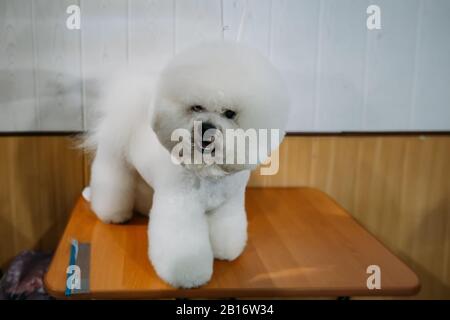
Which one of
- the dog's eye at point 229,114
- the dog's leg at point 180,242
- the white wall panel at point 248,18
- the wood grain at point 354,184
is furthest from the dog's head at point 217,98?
the wood grain at point 354,184

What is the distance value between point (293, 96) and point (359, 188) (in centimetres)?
35

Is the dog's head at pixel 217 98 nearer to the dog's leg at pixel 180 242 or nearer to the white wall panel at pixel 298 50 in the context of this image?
the dog's leg at pixel 180 242

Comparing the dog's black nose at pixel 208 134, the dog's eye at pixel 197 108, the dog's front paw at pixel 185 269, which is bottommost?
the dog's front paw at pixel 185 269

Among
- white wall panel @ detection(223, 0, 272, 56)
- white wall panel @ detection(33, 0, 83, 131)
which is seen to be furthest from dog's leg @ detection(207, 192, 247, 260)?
white wall panel @ detection(33, 0, 83, 131)

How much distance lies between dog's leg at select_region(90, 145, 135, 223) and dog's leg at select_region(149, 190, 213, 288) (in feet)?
0.64

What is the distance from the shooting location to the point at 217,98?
64 cm

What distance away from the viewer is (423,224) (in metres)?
1.16

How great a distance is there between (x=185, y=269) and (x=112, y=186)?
31 cm

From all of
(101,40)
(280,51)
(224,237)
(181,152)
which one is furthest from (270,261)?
(101,40)

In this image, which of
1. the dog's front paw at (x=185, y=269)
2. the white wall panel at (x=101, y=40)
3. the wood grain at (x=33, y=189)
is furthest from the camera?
the wood grain at (x=33, y=189)

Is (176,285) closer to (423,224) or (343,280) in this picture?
(343,280)

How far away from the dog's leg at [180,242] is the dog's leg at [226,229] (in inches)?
1.9

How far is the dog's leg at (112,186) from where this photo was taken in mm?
963
